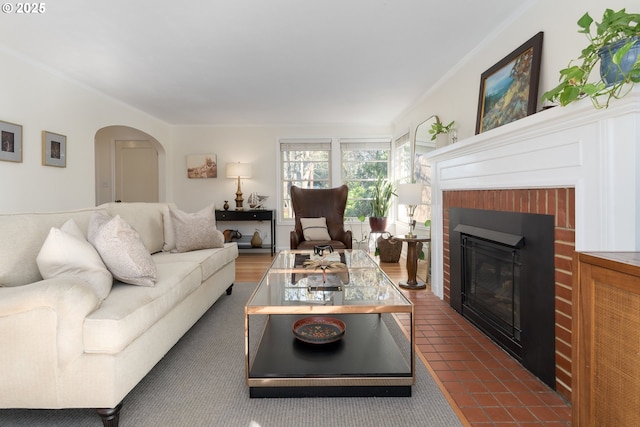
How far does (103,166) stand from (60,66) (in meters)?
3.31

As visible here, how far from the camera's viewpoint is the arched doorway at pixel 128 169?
21.2ft

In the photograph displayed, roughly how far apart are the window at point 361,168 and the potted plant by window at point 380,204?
27 cm

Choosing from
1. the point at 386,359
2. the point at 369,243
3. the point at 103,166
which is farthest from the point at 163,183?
the point at 386,359

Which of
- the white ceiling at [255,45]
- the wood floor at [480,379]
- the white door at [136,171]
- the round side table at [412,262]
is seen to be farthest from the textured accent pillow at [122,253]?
the white door at [136,171]

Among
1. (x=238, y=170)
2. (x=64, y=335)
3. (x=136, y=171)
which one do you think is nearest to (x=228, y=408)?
(x=64, y=335)

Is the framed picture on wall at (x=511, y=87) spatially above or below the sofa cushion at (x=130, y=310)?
above

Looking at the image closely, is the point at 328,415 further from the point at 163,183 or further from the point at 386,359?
the point at 163,183

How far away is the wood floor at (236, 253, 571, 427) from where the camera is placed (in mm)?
1505

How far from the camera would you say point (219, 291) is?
304 cm

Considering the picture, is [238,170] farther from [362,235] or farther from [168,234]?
[168,234]

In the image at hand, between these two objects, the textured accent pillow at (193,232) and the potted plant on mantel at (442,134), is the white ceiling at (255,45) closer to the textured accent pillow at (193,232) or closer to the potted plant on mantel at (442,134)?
the potted plant on mantel at (442,134)

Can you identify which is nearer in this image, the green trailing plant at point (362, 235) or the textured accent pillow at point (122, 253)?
the textured accent pillow at point (122, 253)

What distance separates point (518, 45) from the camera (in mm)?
2498

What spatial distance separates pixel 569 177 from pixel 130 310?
81.7 inches
